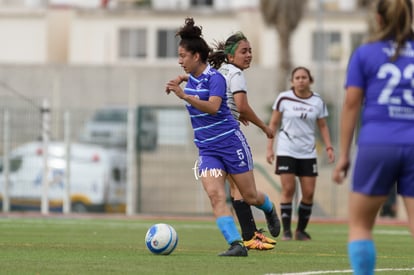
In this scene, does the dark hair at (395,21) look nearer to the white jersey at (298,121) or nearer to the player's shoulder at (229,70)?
the player's shoulder at (229,70)

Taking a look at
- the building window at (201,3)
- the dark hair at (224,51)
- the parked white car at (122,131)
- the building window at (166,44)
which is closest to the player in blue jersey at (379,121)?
the dark hair at (224,51)

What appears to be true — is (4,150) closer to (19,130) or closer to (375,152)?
(19,130)

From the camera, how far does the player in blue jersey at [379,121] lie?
28.3ft

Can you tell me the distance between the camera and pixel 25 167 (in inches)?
1275

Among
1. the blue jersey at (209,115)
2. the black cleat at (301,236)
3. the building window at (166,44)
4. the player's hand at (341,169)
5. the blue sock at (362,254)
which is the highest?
the building window at (166,44)

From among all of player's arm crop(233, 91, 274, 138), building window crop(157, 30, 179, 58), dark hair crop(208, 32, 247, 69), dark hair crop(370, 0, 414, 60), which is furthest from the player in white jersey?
building window crop(157, 30, 179, 58)

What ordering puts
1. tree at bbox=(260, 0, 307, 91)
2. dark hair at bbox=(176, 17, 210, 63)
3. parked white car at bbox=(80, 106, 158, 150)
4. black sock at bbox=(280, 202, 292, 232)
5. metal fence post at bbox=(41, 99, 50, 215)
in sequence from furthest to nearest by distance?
tree at bbox=(260, 0, 307, 91), parked white car at bbox=(80, 106, 158, 150), metal fence post at bbox=(41, 99, 50, 215), black sock at bbox=(280, 202, 292, 232), dark hair at bbox=(176, 17, 210, 63)

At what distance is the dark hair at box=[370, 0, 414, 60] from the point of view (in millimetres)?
8641

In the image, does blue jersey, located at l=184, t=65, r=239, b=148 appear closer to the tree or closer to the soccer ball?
the soccer ball

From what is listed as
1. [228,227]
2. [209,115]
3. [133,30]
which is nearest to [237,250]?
[228,227]

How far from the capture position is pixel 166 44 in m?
60.0

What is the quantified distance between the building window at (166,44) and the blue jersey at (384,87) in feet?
167

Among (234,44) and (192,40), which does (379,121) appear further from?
(234,44)

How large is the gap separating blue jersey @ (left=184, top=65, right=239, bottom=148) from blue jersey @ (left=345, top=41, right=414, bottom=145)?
3947 mm
